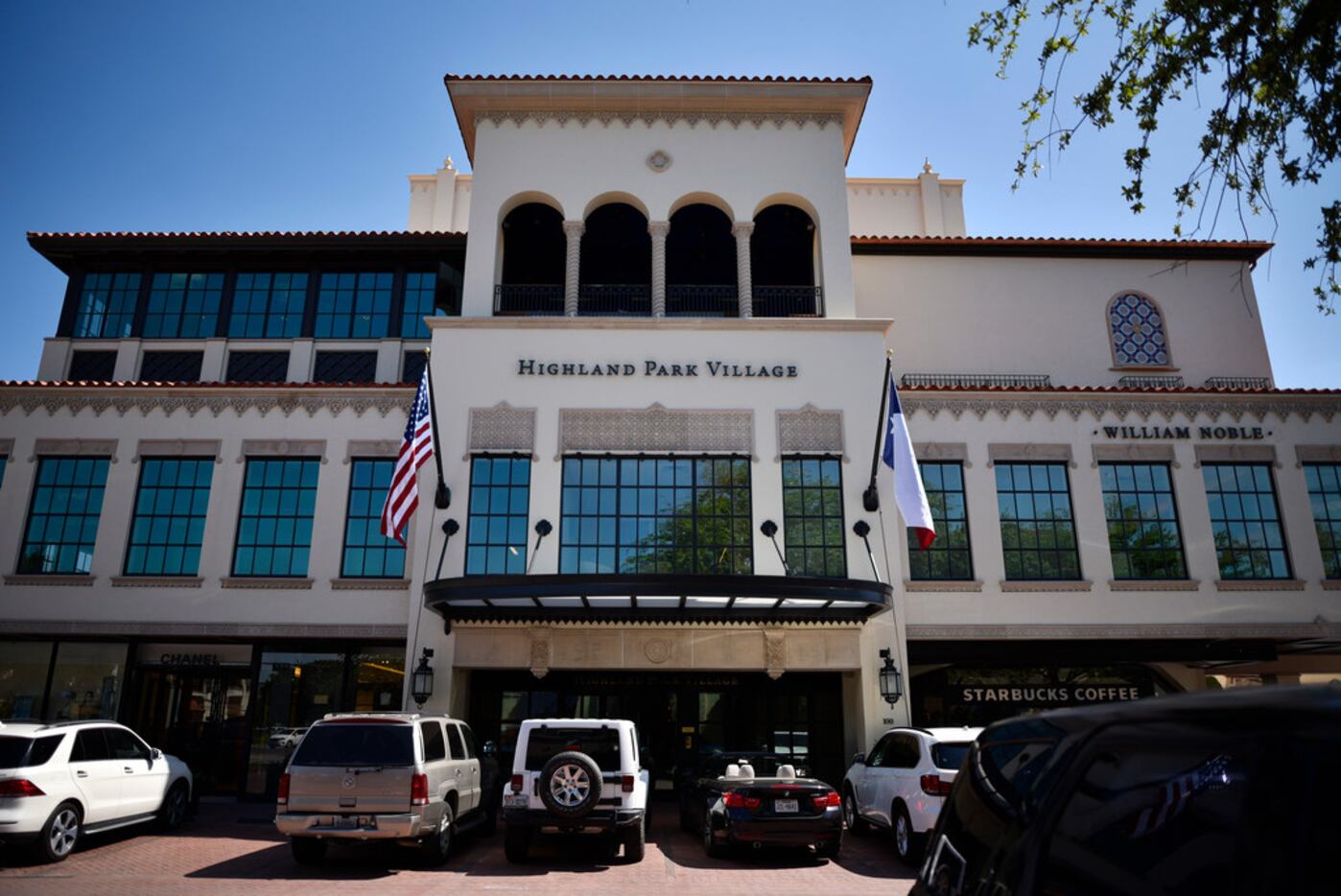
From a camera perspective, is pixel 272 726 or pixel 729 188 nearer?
pixel 272 726

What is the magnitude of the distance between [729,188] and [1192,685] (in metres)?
16.0

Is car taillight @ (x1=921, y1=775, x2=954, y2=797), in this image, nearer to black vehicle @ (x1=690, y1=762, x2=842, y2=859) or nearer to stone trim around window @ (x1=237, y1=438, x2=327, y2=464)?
black vehicle @ (x1=690, y1=762, x2=842, y2=859)

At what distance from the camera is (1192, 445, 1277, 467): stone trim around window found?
19.0 metres

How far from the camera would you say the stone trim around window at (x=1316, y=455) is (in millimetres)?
19078

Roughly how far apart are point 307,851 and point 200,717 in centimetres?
863

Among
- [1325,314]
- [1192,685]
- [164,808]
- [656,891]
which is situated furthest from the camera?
[1192,685]

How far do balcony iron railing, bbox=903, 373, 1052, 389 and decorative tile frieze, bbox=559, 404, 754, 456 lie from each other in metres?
5.55

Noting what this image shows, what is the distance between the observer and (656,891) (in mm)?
10008

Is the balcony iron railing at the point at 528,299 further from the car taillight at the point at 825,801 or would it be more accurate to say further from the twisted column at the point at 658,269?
the car taillight at the point at 825,801

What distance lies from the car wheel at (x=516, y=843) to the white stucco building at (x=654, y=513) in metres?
5.15

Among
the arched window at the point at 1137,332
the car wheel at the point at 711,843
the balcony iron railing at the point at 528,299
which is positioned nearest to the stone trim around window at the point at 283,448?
the balcony iron railing at the point at 528,299

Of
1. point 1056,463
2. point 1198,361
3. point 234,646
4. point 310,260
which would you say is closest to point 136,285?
point 310,260

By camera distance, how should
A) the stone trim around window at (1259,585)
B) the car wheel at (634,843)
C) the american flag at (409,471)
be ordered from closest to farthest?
the car wheel at (634,843) < the american flag at (409,471) < the stone trim around window at (1259,585)

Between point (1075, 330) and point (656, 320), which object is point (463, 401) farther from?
point (1075, 330)
